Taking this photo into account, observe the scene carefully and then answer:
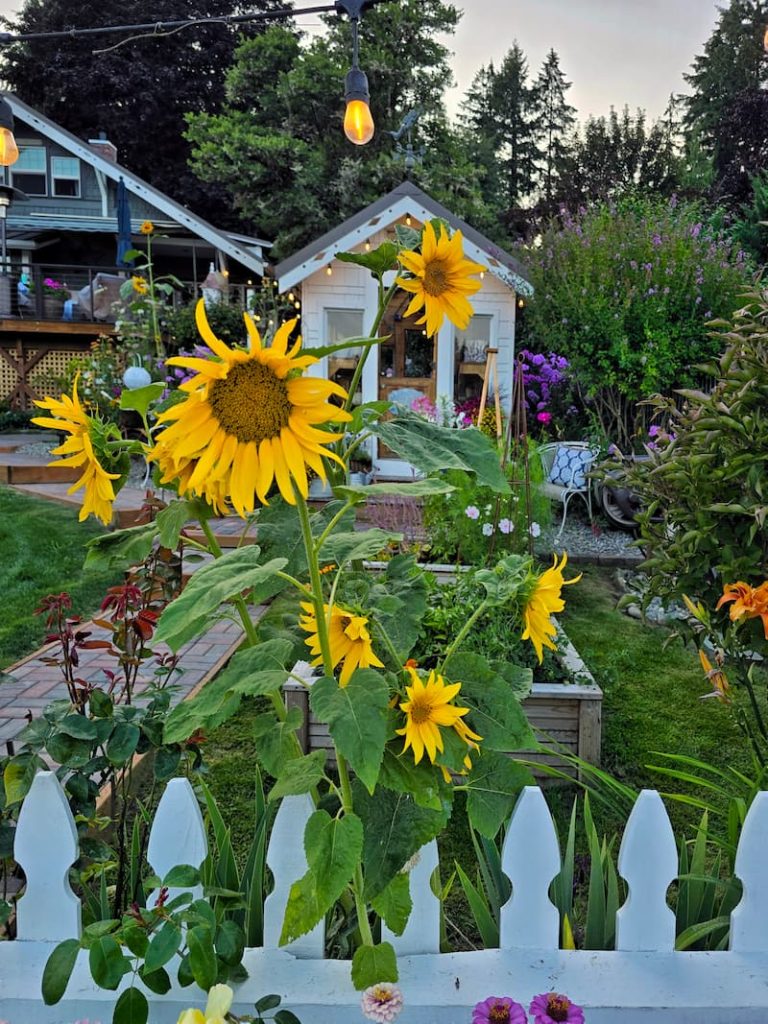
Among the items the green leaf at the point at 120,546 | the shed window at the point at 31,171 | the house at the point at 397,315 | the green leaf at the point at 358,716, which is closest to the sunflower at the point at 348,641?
the green leaf at the point at 358,716

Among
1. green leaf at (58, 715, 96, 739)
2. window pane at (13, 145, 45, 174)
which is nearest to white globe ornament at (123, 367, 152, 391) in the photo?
green leaf at (58, 715, 96, 739)

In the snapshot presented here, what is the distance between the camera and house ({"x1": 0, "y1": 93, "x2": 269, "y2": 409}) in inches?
554

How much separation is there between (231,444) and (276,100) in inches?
824

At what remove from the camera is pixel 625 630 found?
4.68 m

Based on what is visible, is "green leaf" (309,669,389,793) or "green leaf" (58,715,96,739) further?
"green leaf" (58,715,96,739)

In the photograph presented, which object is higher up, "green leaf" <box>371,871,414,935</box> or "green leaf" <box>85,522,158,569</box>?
"green leaf" <box>85,522,158,569</box>

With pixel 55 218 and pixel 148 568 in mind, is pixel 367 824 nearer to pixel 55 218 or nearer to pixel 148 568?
pixel 148 568

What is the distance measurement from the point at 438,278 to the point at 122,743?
0.95 metres

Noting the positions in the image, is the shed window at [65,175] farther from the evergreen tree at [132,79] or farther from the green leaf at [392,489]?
the green leaf at [392,489]

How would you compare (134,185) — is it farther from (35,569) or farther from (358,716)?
(358,716)

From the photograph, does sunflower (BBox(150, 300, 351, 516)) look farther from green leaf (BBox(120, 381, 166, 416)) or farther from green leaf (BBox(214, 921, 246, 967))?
green leaf (BBox(214, 921, 246, 967))

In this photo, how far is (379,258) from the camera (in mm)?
1032

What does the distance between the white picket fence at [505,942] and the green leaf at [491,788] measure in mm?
150

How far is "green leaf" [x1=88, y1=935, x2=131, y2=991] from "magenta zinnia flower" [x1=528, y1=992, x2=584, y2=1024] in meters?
0.59
